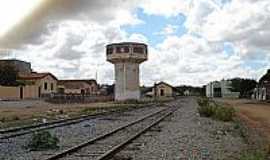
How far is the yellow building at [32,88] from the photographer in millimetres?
75688

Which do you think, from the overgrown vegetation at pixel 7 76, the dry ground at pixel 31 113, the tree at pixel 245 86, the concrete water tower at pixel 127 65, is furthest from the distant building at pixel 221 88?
the dry ground at pixel 31 113

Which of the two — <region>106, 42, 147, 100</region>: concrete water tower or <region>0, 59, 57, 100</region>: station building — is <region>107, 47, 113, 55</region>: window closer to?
<region>106, 42, 147, 100</region>: concrete water tower

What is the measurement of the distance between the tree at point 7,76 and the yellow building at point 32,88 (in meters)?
1.31

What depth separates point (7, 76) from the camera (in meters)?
78.4

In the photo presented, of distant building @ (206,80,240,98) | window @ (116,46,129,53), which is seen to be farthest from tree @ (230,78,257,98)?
window @ (116,46,129,53)

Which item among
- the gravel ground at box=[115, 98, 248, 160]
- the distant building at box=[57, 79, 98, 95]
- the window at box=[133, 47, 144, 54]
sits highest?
the window at box=[133, 47, 144, 54]

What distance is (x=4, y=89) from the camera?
246 ft

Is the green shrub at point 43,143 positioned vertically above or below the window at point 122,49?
below

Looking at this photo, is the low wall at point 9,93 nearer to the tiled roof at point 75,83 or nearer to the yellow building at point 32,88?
the yellow building at point 32,88

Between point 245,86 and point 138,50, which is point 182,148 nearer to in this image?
point 138,50

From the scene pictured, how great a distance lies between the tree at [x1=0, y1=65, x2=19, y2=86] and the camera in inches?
3034

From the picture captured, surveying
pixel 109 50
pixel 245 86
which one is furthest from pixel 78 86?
pixel 245 86

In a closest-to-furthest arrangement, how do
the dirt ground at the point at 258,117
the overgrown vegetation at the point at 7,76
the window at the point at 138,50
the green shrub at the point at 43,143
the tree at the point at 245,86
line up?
the green shrub at the point at 43,143
the dirt ground at the point at 258,117
the window at the point at 138,50
the overgrown vegetation at the point at 7,76
the tree at the point at 245,86

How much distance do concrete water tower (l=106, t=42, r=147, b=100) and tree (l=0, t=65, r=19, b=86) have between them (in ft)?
52.0
